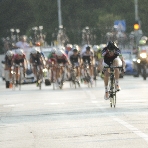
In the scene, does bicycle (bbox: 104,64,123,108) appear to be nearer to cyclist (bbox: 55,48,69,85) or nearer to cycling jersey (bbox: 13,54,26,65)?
cyclist (bbox: 55,48,69,85)

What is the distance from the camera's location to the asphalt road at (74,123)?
1456 centimetres

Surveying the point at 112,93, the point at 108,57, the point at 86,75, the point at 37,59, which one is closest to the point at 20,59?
the point at 37,59

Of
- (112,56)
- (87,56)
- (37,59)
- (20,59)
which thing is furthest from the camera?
(20,59)

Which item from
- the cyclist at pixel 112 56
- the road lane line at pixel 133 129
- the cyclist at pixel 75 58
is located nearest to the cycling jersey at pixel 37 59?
the cyclist at pixel 75 58

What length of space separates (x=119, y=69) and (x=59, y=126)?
6.98 metres

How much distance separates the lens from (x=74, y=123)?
1850 centimetres

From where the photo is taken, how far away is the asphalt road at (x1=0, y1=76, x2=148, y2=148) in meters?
14.6

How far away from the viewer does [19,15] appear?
100250 mm

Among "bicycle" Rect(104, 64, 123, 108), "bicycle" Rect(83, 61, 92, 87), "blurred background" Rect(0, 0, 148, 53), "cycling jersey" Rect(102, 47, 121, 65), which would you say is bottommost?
"bicycle" Rect(83, 61, 92, 87)

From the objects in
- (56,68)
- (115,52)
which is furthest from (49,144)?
(56,68)

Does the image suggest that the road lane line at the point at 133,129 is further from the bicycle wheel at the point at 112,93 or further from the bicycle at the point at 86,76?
the bicycle at the point at 86,76

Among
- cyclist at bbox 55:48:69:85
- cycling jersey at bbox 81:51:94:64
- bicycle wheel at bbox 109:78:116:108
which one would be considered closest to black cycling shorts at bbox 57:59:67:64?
cyclist at bbox 55:48:69:85

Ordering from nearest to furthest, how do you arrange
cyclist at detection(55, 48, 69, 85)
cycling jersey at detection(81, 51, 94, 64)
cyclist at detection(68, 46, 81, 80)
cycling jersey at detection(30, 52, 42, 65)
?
cyclist at detection(55, 48, 69, 85) < cyclist at detection(68, 46, 81, 80) < cycling jersey at detection(30, 52, 42, 65) < cycling jersey at detection(81, 51, 94, 64)

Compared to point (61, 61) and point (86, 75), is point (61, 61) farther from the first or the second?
point (86, 75)
